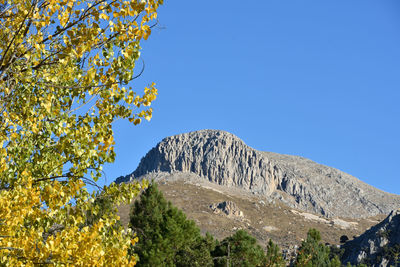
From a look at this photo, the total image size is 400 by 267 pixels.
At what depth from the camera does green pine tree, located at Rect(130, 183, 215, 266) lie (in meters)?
27.2

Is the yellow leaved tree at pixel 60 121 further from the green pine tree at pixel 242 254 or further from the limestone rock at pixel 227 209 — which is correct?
the limestone rock at pixel 227 209

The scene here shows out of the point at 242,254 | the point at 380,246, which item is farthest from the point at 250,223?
the point at 242,254

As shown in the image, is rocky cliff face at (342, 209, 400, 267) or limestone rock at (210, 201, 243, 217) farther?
limestone rock at (210, 201, 243, 217)

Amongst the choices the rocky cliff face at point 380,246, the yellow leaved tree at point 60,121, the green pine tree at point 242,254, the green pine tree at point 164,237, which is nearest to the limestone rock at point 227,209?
the rocky cliff face at point 380,246

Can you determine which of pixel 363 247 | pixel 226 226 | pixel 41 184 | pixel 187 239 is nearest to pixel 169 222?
pixel 187 239

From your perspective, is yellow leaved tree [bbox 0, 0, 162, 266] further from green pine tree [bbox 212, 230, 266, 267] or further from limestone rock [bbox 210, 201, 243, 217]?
limestone rock [bbox 210, 201, 243, 217]

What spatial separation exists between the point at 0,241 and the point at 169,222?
22.6 meters

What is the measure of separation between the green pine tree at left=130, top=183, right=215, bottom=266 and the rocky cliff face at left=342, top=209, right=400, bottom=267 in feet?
242

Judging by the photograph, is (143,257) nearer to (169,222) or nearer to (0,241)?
(169,222)

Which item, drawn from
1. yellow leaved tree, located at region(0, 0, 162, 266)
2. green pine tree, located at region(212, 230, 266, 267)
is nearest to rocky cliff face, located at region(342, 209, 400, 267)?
green pine tree, located at region(212, 230, 266, 267)

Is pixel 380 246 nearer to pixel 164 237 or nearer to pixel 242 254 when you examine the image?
pixel 242 254

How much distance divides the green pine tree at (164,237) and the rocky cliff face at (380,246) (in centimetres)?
7371

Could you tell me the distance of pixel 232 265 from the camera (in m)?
31.7

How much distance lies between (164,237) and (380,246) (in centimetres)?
8687
